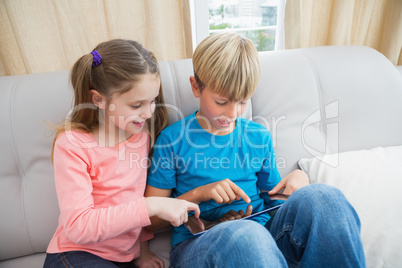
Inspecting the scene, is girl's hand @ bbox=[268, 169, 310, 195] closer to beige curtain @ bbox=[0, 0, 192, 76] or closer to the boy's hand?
the boy's hand

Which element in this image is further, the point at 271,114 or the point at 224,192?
the point at 271,114

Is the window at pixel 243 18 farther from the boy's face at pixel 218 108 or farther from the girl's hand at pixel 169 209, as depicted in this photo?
the girl's hand at pixel 169 209

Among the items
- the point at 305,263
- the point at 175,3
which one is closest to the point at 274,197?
the point at 305,263

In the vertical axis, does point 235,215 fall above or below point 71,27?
below

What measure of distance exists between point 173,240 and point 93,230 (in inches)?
10.9

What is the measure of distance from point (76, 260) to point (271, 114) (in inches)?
33.1

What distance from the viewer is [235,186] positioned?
0.83m

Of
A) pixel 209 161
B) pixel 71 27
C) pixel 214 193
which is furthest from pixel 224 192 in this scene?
pixel 71 27

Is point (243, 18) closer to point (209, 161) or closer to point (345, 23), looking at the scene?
point (345, 23)

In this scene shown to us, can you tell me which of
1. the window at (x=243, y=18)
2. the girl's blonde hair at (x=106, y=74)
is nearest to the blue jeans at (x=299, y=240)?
the girl's blonde hair at (x=106, y=74)

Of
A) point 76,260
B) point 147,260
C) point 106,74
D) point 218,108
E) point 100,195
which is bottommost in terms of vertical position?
point 147,260

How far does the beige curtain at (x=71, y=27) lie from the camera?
1.15 m

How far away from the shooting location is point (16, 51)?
120cm

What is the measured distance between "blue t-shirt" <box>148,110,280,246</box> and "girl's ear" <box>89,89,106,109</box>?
0.69 feet
